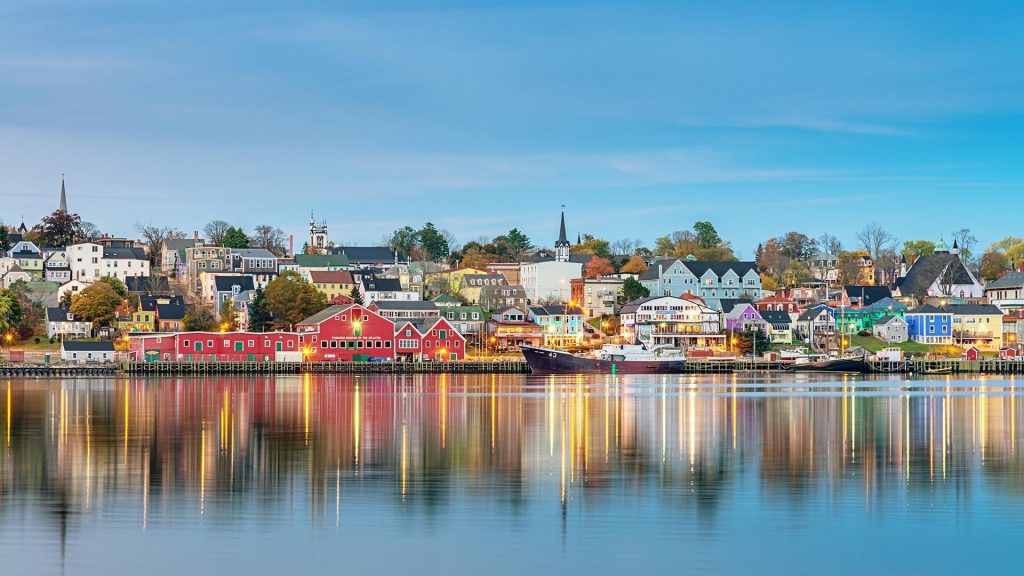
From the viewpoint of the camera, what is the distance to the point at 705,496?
26141mm

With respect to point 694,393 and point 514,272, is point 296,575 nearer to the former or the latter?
point 694,393

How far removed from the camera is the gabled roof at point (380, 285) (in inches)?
5034

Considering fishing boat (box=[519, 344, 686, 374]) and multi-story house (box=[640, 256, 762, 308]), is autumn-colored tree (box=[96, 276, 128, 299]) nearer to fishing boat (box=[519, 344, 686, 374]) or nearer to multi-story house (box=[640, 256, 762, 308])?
fishing boat (box=[519, 344, 686, 374])

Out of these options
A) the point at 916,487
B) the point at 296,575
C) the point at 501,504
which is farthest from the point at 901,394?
the point at 296,575

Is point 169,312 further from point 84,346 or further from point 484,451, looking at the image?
point 484,451

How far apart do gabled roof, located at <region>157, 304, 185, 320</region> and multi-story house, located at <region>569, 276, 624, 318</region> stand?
132ft

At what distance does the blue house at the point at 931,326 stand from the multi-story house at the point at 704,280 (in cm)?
1786

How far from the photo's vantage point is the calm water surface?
20.1 m

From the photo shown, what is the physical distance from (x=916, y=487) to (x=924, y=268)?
11777 cm

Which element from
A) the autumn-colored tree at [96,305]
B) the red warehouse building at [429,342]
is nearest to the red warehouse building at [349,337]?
the red warehouse building at [429,342]

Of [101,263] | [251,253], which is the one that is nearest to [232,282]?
[251,253]

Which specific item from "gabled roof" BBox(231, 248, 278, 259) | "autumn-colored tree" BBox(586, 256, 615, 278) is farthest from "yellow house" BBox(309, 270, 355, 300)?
"autumn-colored tree" BBox(586, 256, 615, 278)

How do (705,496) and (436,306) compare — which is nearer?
(705,496)

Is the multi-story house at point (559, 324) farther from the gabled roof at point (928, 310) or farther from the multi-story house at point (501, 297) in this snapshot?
the gabled roof at point (928, 310)
